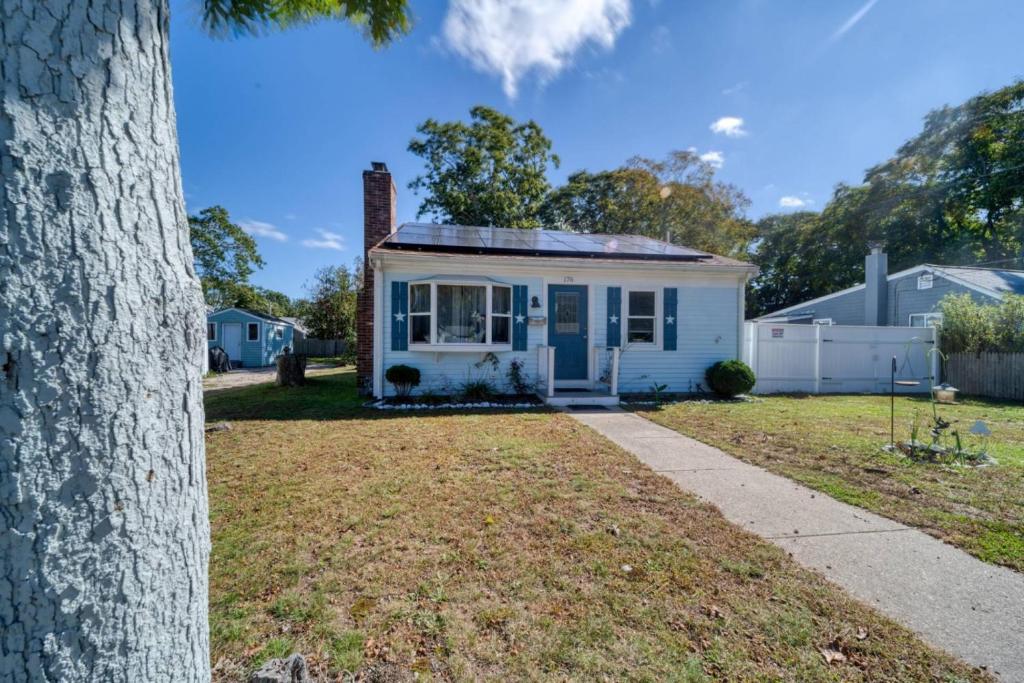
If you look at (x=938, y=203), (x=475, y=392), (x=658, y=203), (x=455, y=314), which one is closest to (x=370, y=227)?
(x=455, y=314)

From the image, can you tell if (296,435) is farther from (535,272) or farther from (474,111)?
(474,111)

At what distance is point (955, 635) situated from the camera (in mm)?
2062

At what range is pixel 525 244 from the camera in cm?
1022

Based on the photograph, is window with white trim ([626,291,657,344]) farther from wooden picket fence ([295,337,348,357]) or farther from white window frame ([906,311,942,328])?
wooden picket fence ([295,337,348,357])

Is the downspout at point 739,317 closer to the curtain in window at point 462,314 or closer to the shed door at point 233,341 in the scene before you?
the curtain in window at point 462,314

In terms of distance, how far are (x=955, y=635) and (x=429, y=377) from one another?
26.2ft

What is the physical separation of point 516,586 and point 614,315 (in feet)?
25.4

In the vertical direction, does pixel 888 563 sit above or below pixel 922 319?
below

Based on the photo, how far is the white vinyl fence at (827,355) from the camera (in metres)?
10.6

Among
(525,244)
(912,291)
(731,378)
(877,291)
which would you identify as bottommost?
(731,378)

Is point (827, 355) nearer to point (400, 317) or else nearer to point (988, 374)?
point (988, 374)

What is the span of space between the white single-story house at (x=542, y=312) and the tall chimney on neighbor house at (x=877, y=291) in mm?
11753

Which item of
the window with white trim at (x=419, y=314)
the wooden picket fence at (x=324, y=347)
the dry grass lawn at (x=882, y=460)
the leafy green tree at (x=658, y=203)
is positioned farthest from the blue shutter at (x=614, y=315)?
the wooden picket fence at (x=324, y=347)

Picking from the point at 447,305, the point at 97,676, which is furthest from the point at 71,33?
the point at 447,305
